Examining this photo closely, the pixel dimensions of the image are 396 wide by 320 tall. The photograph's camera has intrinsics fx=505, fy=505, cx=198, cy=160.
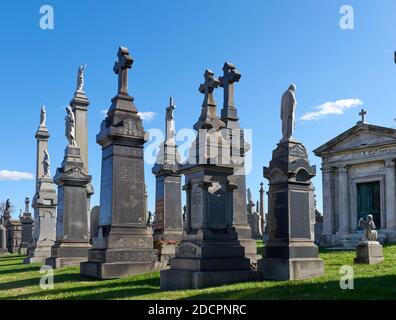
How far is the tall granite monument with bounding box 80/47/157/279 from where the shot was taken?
13.3 metres

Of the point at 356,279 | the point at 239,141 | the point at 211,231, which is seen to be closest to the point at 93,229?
the point at 239,141

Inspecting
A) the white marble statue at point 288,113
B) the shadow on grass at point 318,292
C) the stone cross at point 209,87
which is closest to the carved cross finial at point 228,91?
the stone cross at point 209,87

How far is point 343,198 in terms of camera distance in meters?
25.5

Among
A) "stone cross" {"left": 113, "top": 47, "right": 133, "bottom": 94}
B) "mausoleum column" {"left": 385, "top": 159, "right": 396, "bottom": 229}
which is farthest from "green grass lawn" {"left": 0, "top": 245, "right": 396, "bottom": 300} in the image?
"mausoleum column" {"left": 385, "top": 159, "right": 396, "bottom": 229}

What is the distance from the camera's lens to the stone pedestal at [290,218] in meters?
11.1

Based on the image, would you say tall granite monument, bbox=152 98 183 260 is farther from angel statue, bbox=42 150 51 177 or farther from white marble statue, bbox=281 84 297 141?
angel statue, bbox=42 150 51 177

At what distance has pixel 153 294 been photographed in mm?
9703

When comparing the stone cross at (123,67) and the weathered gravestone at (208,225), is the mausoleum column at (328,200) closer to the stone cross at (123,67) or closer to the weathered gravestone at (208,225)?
the stone cross at (123,67)

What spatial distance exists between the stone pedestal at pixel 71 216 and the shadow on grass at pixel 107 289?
426cm

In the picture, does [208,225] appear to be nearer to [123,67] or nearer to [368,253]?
[368,253]

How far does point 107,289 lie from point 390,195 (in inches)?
655

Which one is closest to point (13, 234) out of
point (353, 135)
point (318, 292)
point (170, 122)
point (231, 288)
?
point (170, 122)

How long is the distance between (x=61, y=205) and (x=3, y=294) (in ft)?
21.9

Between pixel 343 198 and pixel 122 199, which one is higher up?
pixel 343 198
